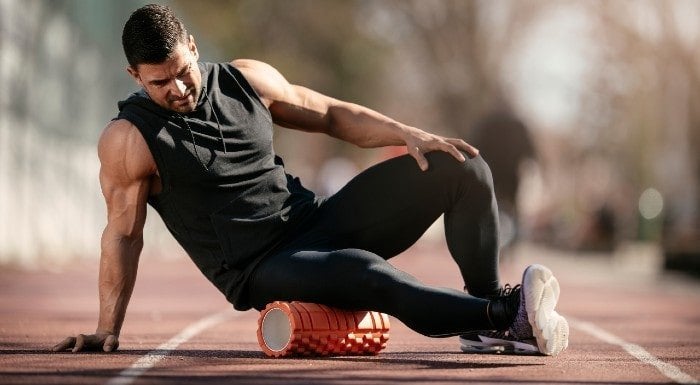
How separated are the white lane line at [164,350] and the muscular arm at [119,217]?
0.28m

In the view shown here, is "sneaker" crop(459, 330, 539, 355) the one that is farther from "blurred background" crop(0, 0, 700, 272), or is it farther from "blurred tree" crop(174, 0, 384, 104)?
"blurred tree" crop(174, 0, 384, 104)

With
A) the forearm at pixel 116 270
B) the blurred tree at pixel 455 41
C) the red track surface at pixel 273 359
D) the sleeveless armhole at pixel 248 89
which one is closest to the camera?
the red track surface at pixel 273 359

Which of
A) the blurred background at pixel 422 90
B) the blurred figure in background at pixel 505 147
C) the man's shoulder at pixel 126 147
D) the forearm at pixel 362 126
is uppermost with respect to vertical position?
the blurred background at pixel 422 90

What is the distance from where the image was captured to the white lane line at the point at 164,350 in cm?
694

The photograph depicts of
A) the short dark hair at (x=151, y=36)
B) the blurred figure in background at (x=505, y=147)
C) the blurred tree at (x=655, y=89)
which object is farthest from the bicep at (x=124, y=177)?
the blurred tree at (x=655, y=89)

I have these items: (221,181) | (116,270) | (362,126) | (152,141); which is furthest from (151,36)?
(362,126)

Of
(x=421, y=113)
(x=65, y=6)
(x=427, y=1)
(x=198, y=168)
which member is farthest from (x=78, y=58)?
(x=421, y=113)

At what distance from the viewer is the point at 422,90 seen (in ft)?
197

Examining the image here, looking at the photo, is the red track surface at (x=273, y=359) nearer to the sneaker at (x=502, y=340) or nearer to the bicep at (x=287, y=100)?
the sneaker at (x=502, y=340)

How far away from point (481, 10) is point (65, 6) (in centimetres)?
3176

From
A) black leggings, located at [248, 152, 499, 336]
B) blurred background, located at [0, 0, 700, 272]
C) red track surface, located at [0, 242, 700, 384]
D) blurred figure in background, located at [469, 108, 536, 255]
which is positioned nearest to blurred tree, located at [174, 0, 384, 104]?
blurred background, located at [0, 0, 700, 272]

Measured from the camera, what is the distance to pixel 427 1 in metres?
54.9

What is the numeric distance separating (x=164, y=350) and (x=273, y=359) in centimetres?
97

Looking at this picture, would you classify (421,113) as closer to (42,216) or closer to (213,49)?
(213,49)
